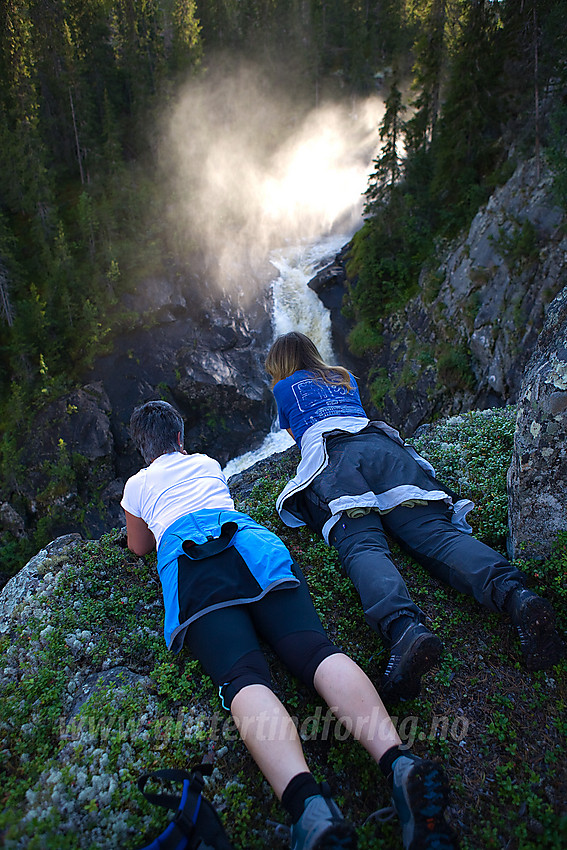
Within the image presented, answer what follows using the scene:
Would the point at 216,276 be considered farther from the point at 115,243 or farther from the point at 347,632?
the point at 347,632

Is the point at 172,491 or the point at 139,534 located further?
the point at 139,534

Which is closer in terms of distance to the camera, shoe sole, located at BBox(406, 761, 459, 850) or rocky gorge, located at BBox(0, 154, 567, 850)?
shoe sole, located at BBox(406, 761, 459, 850)

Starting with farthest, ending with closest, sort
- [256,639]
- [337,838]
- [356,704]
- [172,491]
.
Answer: [172,491] < [256,639] < [356,704] < [337,838]

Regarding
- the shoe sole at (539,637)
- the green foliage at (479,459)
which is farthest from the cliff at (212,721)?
the green foliage at (479,459)

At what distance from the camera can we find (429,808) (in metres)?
2.16

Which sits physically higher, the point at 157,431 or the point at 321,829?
the point at 157,431

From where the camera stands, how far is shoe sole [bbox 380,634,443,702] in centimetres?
286

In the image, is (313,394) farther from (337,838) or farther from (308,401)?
(337,838)

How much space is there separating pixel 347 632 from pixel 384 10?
64849mm

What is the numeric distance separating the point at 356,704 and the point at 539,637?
1.49 metres

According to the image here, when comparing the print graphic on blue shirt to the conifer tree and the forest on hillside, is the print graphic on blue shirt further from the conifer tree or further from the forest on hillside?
the conifer tree

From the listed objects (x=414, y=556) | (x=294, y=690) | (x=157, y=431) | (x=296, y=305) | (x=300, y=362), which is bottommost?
(x=296, y=305)

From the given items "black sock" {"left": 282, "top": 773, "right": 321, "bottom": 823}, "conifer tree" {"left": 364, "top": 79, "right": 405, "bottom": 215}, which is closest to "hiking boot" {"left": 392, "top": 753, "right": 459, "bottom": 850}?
"black sock" {"left": 282, "top": 773, "right": 321, "bottom": 823}

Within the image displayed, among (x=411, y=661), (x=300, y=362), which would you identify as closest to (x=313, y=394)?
(x=300, y=362)
